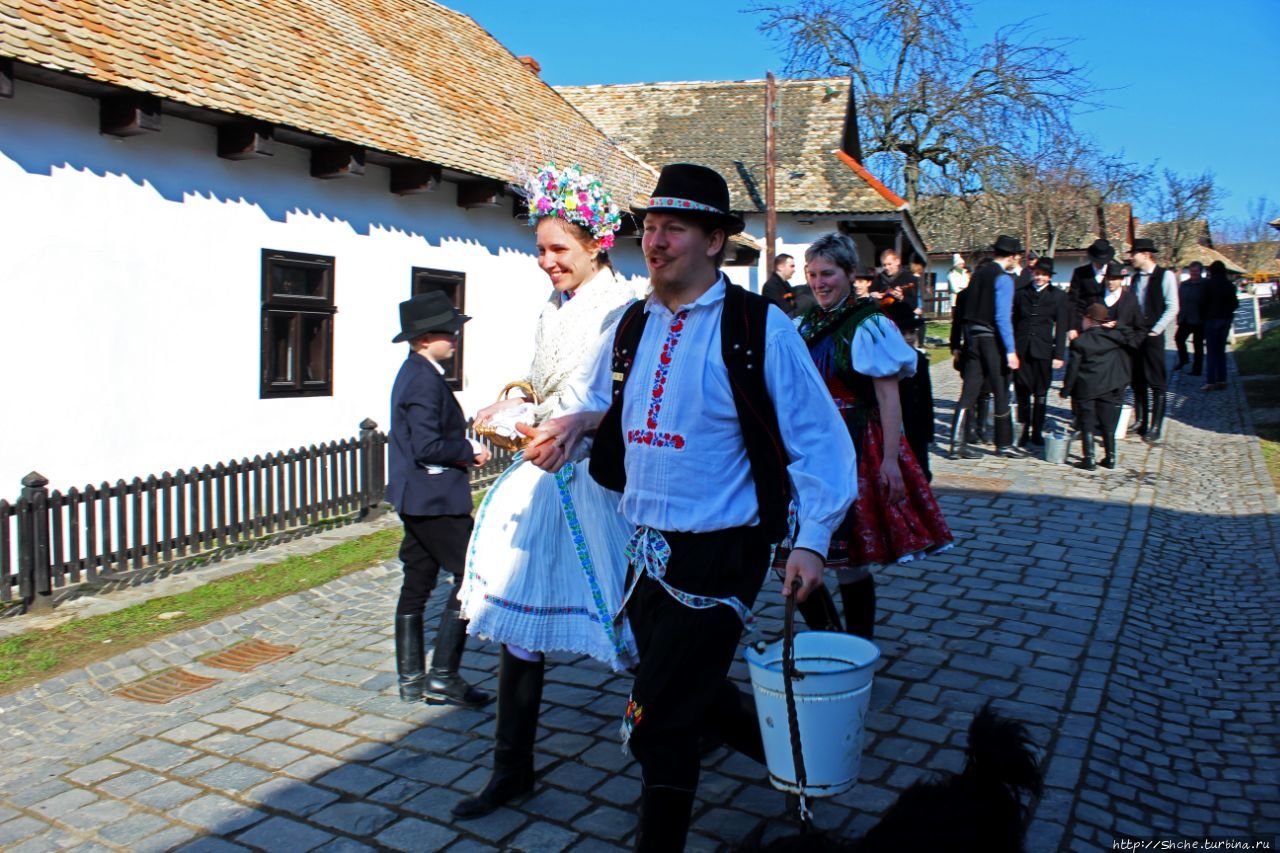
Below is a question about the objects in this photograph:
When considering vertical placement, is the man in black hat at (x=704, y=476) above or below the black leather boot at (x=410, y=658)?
above

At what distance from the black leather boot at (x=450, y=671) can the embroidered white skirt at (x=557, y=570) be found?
104 centimetres

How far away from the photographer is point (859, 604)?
4598mm

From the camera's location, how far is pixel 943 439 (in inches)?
510

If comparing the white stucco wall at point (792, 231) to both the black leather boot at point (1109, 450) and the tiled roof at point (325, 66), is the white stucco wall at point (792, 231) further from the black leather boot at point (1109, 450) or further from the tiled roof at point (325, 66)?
the black leather boot at point (1109, 450)

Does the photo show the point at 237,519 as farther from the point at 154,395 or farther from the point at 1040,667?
the point at 1040,667

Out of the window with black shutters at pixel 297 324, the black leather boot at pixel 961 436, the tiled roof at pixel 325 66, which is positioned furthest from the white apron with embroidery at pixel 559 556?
the black leather boot at pixel 961 436

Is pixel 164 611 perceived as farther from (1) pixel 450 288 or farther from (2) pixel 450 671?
(1) pixel 450 288

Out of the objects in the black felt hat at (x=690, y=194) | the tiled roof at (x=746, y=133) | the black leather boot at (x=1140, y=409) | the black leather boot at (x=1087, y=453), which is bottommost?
the black leather boot at (x=1087, y=453)

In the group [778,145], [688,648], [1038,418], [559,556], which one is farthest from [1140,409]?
[778,145]

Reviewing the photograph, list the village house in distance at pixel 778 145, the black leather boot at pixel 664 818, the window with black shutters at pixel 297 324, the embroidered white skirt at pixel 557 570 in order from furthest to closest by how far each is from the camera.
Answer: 1. the village house in distance at pixel 778 145
2. the window with black shutters at pixel 297 324
3. the embroidered white skirt at pixel 557 570
4. the black leather boot at pixel 664 818

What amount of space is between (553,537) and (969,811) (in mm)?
1731

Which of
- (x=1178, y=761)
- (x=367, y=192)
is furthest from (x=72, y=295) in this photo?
(x=1178, y=761)

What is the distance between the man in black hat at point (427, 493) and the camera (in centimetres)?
477

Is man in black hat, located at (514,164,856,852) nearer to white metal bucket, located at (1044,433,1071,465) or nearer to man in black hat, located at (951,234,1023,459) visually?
man in black hat, located at (951,234,1023,459)
